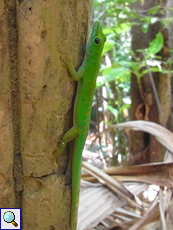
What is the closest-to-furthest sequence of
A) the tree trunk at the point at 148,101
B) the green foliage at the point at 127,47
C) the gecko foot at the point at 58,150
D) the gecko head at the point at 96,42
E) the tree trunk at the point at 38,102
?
the tree trunk at the point at 38,102 → the gecko foot at the point at 58,150 → the gecko head at the point at 96,42 → the green foliage at the point at 127,47 → the tree trunk at the point at 148,101

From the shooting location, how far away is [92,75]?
4.77 ft

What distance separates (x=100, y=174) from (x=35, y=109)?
43.4 inches

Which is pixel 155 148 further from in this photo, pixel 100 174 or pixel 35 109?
pixel 35 109

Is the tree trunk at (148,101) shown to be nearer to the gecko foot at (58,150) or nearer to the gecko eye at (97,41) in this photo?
the gecko eye at (97,41)

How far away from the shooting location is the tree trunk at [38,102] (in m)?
1.10

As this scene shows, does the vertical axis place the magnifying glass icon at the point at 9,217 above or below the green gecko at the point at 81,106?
below

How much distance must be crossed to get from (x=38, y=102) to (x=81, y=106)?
0.27m

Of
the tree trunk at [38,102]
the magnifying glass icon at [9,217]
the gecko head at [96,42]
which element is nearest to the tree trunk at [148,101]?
the gecko head at [96,42]

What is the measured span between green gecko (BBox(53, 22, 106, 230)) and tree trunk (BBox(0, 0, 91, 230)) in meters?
0.03

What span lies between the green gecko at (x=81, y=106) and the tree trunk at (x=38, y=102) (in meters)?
0.03

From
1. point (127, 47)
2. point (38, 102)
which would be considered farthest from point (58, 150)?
point (127, 47)

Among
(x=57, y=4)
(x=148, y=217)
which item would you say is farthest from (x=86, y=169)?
(x=57, y=4)

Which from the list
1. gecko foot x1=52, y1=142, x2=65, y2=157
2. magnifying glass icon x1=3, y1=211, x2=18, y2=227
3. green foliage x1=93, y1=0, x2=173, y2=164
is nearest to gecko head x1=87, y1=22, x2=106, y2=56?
gecko foot x1=52, y1=142, x2=65, y2=157

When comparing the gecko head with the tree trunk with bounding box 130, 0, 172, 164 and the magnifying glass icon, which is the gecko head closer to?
the magnifying glass icon
